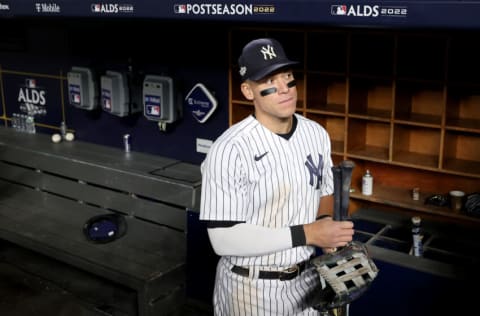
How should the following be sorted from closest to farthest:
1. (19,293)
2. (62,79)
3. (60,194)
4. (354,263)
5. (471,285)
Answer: (354,263)
(471,285)
(19,293)
(60,194)
(62,79)

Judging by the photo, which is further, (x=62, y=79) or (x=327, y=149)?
(x=62, y=79)

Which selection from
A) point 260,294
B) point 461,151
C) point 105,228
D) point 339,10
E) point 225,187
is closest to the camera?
point 225,187

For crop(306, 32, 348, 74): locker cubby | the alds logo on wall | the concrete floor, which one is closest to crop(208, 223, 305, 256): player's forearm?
crop(306, 32, 348, 74): locker cubby

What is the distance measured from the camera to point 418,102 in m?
3.77

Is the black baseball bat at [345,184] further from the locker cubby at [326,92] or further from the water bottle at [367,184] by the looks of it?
the locker cubby at [326,92]

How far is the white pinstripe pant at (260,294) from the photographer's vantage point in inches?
100

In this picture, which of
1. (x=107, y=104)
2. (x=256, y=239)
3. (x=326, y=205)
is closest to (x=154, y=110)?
(x=107, y=104)

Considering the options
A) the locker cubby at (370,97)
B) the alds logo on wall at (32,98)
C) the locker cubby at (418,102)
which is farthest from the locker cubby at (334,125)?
the alds logo on wall at (32,98)

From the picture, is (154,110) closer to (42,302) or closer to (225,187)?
(42,302)

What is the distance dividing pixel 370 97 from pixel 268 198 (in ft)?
5.65

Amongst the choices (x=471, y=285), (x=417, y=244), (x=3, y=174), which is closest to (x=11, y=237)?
(x=3, y=174)

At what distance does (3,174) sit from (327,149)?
3775mm

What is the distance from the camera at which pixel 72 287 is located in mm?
4508

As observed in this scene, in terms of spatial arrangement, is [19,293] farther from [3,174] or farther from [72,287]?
[3,174]
